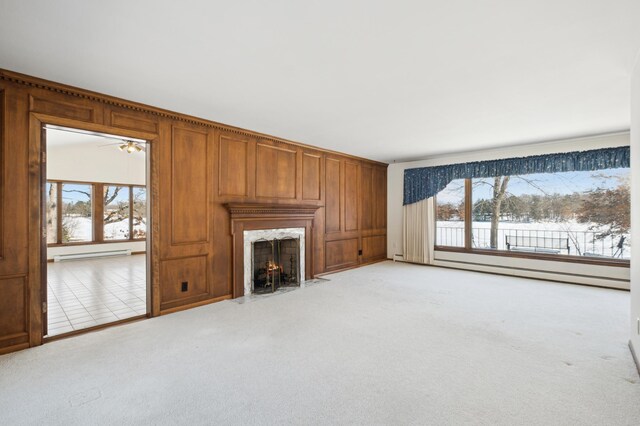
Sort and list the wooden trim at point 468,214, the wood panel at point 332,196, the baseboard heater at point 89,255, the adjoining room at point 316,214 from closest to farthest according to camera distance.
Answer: the adjoining room at point 316,214, the wood panel at point 332,196, the wooden trim at point 468,214, the baseboard heater at point 89,255

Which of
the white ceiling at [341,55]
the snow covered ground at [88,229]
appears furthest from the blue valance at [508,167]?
the snow covered ground at [88,229]

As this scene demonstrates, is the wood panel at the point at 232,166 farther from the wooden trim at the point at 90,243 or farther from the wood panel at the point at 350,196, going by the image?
the wooden trim at the point at 90,243

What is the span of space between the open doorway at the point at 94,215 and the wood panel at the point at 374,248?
450 centimetres

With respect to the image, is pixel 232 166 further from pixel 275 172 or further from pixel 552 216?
pixel 552 216

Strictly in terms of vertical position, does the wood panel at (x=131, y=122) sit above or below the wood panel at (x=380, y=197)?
above

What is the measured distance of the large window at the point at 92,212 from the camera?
768cm

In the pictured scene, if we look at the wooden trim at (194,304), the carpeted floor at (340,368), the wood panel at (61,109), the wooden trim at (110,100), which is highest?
the wooden trim at (110,100)

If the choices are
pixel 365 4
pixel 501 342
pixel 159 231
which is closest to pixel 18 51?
pixel 159 231

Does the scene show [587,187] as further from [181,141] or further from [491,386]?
[181,141]

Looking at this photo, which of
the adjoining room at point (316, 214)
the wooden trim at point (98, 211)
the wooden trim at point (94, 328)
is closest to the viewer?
the adjoining room at point (316, 214)

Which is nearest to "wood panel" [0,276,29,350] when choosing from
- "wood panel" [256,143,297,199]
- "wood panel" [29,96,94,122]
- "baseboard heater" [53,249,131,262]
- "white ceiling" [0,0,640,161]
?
"wood panel" [29,96,94,122]

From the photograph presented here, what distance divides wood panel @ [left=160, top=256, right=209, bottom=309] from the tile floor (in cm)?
41

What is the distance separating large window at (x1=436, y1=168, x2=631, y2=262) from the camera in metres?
5.03

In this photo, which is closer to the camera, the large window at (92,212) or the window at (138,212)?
the large window at (92,212)
